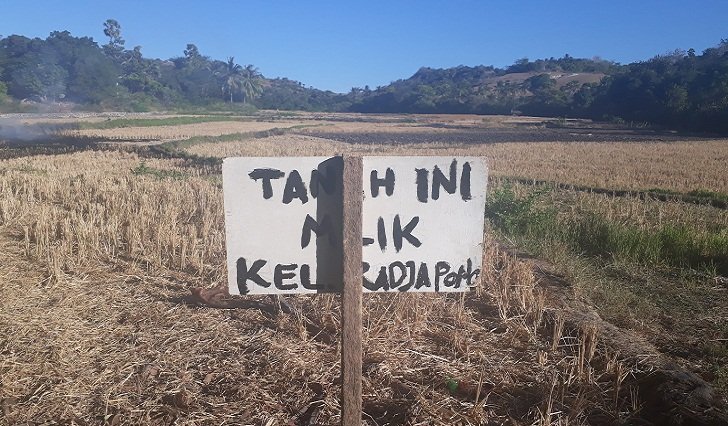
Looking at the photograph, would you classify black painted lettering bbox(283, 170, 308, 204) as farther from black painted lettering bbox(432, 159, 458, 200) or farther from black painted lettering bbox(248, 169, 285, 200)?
black painted lettering bbox(432, 159, 458, 200)

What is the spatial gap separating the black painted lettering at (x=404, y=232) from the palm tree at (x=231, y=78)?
107 m

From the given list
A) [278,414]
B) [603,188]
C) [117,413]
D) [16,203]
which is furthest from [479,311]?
[603,188]

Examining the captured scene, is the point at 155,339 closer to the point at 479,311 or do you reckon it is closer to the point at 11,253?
the point at 479,311

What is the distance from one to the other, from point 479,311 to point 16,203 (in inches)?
303

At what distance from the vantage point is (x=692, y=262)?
23.4 ft

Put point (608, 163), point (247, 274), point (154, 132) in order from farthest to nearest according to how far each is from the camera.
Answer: point (154, 132) → point (608, 163) → point (247, 274)

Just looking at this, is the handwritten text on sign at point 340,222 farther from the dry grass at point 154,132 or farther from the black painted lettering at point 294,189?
the dry grass at point 154,132

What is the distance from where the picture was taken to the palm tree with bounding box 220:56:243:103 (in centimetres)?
10544

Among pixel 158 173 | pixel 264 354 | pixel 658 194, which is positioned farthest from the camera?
pixel 158 173

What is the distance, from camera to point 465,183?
7.61 feet

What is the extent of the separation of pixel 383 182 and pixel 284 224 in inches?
18.3

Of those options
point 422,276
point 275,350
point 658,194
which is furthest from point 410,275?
point 658,194

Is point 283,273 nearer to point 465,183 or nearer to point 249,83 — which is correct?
point 465,183

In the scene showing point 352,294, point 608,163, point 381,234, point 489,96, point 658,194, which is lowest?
point 658,194
